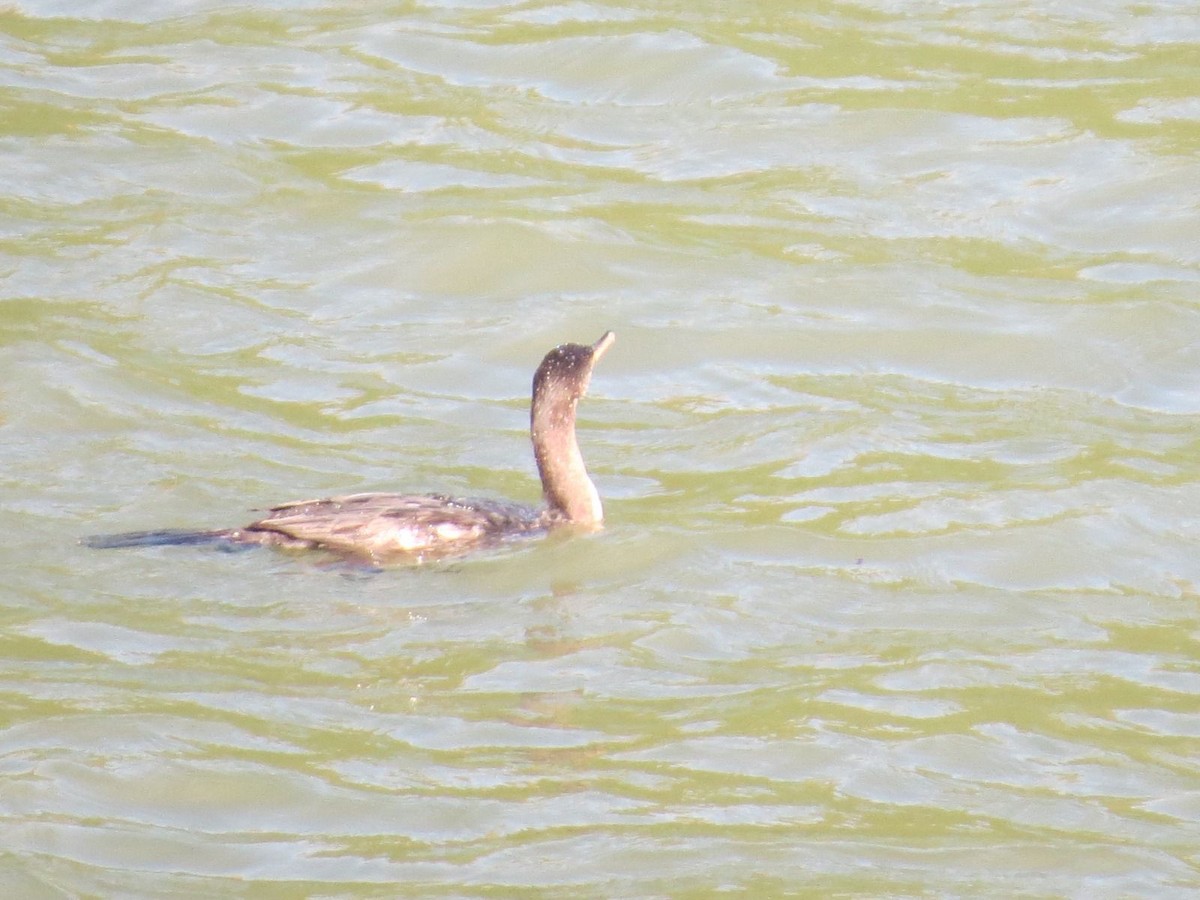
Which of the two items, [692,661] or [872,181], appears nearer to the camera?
[692,661]

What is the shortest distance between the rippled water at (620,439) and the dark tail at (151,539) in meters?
0.11

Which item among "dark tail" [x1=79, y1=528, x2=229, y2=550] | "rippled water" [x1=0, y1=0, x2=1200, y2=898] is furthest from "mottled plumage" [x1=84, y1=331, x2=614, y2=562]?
"rippled water" [x1=0, y1=0, x2=1200, y2=898]

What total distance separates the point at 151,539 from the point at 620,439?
8.58ft

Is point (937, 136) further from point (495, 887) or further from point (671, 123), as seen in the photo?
point (495, 887)

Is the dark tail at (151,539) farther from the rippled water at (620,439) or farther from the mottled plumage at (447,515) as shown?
the rippled water at (620,439)

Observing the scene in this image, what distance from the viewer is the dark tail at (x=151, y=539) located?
878cm

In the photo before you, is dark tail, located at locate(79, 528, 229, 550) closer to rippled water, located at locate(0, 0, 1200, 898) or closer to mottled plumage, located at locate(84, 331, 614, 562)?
mottled plumage, located at locate(84, 331, 614, 562)

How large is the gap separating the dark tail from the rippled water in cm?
Result: 11

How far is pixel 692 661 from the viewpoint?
7.81 meters

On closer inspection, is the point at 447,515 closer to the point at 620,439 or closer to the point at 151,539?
the point at 151,539

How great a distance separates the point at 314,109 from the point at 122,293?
3.00m

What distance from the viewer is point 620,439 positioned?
10398 mm

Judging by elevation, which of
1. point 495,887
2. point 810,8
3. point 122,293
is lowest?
point 495,887

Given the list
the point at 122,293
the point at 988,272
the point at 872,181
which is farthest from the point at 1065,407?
the point at 122,293
